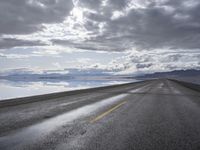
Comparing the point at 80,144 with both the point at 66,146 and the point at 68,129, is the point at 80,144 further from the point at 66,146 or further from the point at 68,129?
the point at 68,129

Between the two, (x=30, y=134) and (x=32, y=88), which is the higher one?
(x=30, y=134)

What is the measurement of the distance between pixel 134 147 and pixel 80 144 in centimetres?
114

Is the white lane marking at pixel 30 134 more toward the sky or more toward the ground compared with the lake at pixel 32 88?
more toward the sky

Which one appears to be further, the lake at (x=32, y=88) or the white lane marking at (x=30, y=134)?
the lake at (x=32, y=88)

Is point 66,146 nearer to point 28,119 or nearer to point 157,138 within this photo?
→ point 157,138

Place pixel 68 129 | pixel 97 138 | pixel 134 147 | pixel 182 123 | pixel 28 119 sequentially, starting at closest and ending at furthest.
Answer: pixel 134 147 < pixel 97 138 < pixel 68 129 < pixel 182 123 < pixel 28 119

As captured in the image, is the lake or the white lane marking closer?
the white lane marking

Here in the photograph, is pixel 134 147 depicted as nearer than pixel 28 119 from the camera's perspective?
Yes

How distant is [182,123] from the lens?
326 inches

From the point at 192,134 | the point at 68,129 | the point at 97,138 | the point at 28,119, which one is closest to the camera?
the point at 97,138

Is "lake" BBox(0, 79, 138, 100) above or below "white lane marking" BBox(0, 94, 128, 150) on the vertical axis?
below

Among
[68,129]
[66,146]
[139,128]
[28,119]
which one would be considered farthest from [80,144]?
[28,119]

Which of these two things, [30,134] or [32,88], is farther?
[32,88]

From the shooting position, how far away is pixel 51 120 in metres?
8.80
